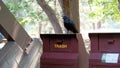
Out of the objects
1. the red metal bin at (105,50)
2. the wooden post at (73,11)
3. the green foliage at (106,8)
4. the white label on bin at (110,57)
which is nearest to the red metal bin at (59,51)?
the red metal bin at (105,50)

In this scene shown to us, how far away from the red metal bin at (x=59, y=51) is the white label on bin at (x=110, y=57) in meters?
0.37

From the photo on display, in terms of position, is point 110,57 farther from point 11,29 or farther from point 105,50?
point 11,29

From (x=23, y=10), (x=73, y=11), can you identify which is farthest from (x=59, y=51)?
(x=23, y=10)

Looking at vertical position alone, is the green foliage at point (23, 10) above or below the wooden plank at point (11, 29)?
below

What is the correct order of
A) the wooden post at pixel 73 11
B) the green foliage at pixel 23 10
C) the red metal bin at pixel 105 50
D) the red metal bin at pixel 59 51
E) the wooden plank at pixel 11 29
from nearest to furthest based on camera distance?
the wooden plank at pixel 11 29 < the red metal bin at pixel 105 50 < the red metal bin at pixel 59 51 < the wooden post at pixel 73 11 < the green foliage at pixel 23 10

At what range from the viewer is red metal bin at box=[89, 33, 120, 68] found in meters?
2.84

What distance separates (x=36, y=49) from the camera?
11.1 feet

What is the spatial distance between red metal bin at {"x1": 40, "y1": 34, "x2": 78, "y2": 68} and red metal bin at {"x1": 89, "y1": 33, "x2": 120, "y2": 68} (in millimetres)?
239

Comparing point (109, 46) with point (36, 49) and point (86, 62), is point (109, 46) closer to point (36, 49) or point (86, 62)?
point (86, 62)

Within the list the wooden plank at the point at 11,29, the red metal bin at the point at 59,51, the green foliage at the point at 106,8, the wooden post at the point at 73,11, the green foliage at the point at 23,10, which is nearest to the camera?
the wooden plank at the point at 11,29

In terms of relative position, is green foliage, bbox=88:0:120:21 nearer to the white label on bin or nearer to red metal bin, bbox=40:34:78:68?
red metal bin, bbox=40:34:78:68

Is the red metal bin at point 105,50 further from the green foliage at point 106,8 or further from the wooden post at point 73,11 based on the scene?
the green foliage at point 106,8

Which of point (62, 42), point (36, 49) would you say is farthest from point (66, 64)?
point (36, 49)

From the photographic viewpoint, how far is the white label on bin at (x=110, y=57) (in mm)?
2814
